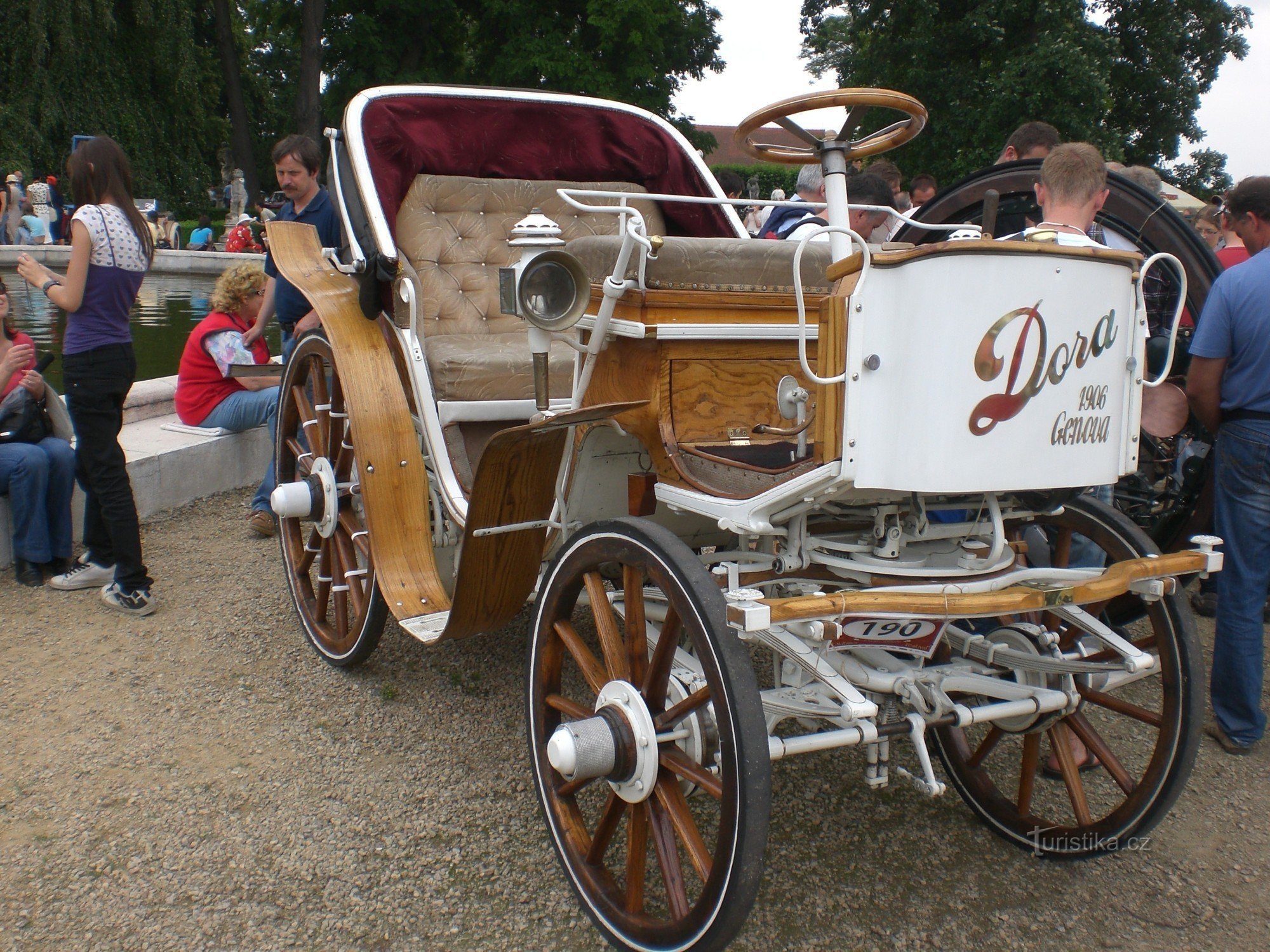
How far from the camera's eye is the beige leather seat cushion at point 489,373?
3.62 m

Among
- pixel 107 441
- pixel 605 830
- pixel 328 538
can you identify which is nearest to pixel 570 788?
pixel 605 830

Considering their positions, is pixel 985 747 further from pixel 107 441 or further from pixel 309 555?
pixel 107 441

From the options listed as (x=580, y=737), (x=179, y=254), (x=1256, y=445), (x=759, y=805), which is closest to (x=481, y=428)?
(x=580, y=737)

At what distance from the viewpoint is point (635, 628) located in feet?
7.33

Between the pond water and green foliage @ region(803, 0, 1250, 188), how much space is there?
1293 centimetres

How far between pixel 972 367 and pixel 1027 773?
4.52ft

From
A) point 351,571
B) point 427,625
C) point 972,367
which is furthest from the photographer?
point 351,571

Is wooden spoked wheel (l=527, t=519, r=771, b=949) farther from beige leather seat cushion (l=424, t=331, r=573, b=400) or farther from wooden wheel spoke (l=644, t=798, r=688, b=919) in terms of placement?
beige leather seat cushion (l=424, t=331, r=573, b=400)

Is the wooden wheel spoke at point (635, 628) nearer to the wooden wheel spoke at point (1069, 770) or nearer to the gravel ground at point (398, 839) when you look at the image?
the gravel ground at point (398, 839)

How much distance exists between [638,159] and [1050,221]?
200 cm

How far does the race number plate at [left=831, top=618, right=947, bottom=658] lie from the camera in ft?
7.00

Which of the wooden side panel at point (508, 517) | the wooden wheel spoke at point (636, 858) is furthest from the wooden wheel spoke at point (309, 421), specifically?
the wooden wheel spoke at point (636, 858)

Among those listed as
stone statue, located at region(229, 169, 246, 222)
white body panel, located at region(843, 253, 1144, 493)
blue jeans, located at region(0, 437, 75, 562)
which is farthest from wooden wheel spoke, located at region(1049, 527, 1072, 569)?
stone statue, located at region(229, 169, 246, 222)

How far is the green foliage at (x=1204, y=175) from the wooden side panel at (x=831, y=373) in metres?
25.5
